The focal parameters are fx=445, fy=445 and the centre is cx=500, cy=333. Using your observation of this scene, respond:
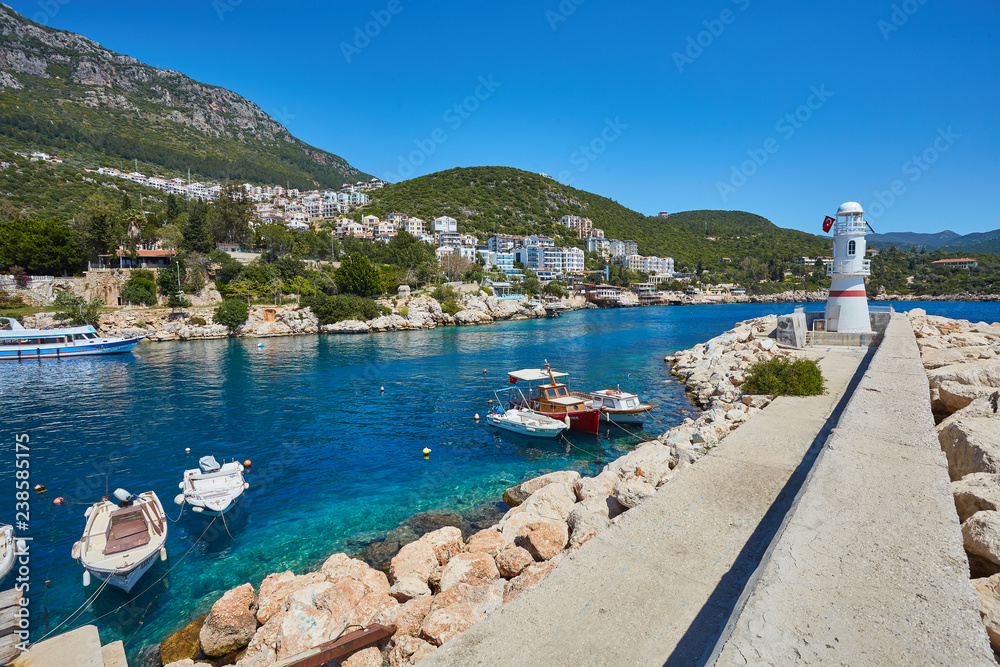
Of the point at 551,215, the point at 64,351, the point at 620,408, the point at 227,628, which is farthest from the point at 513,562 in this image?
the point at 551,215

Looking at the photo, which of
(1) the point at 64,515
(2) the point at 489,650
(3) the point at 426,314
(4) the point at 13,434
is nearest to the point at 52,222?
(3) the point at 426,314

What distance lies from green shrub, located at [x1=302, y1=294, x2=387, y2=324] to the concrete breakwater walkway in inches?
2221

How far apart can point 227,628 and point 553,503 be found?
613cm

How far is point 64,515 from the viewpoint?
1242 cm

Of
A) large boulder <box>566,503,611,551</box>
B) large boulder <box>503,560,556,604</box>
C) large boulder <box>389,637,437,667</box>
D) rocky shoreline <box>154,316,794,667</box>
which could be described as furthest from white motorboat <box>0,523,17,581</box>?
large boulder <box>566,503,611,551</box>

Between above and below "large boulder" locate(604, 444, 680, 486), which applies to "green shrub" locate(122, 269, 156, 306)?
above

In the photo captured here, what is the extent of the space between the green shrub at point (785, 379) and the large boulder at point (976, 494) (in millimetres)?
7847

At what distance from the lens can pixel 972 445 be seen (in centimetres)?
619

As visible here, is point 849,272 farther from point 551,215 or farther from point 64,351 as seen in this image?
point 551,215

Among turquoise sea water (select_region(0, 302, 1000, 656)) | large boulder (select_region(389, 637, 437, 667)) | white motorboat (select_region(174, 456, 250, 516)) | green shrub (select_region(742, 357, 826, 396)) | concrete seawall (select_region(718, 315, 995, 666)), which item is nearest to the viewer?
concrete seawall (select_region(718, 315, 995, 666))

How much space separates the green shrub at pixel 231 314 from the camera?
52.8 metres

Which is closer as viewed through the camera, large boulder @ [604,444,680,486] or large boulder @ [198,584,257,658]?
large boulder @ [198,584,257,658]

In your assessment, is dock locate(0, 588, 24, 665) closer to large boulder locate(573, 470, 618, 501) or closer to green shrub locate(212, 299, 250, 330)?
large boulder locate(573, 470, 618, 501)

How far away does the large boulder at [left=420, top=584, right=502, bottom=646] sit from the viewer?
5805mm
